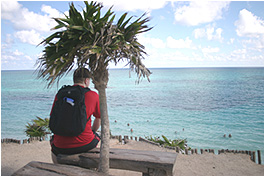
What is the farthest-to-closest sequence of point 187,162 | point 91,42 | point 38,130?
point 38,130
point 187,162
point 91,42

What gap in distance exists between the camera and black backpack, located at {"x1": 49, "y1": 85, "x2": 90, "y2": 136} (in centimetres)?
311

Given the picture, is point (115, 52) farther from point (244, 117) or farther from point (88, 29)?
point (244, 117)

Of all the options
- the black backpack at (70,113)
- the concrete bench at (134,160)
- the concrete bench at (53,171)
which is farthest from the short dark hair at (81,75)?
the concrete bench at (53,171)

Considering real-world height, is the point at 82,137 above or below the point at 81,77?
below

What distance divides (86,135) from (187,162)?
4.28 metres

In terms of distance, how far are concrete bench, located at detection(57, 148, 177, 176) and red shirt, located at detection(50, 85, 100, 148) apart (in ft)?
0.58

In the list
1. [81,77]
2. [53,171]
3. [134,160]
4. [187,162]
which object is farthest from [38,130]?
[134,160]

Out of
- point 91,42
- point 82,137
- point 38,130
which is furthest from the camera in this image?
point 38,130

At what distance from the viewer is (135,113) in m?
22.1

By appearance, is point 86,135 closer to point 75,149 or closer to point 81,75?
point 75,149

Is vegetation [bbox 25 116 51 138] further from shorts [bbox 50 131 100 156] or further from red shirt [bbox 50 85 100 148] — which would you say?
red shirt [bbox 50 85 100 148]

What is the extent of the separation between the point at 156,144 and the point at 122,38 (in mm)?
5974

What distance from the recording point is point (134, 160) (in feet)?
10.5

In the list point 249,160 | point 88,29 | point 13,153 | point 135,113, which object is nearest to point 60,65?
point 88,29
